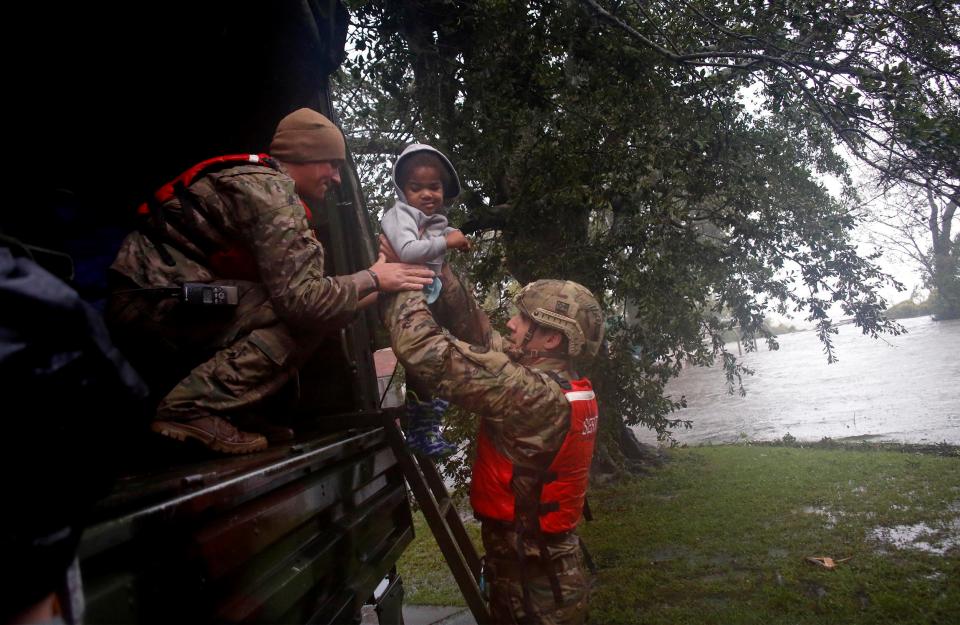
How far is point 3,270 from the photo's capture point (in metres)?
0.74

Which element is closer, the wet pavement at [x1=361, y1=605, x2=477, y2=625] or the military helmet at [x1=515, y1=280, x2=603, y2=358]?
the military helmet at [x1=515, y1=280, x2=603, y2=358]

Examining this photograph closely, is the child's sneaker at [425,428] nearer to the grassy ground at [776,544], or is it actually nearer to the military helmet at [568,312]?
the military helmet at [568,312]

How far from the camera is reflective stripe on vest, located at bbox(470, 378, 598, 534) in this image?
2.65m

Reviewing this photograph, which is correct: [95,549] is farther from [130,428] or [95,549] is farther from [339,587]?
[339,587]

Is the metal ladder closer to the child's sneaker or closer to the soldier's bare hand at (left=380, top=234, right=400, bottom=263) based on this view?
the child's sneaker

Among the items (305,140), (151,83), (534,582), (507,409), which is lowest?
(534,582)

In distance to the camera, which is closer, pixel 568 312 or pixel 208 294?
pixel 208 294

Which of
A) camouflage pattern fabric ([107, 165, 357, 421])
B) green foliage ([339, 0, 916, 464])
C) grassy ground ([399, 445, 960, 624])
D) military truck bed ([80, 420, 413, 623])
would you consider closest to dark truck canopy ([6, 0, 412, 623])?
military truck bed ([80, 420, 413, 623])

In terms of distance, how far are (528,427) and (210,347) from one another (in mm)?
1340

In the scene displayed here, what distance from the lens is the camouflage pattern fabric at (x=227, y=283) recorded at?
82.4 inches

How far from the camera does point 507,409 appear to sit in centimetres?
249

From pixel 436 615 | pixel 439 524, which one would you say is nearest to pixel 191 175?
pixel 439 524

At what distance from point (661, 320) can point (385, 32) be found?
12.0 feet

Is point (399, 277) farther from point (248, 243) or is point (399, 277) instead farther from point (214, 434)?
point (214, 434)
